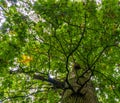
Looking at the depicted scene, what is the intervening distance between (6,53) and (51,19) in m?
1.20

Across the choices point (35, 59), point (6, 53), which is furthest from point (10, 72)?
point (6, 53)

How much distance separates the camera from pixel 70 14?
4426 millimetres

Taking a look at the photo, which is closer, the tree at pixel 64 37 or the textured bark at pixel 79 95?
the tree at pixel 64 37

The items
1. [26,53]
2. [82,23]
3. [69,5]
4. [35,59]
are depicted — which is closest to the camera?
[69,5]

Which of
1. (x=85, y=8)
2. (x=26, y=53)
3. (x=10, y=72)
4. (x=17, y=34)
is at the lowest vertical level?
(x=10, y=72)

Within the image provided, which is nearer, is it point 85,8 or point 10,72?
point 85,8

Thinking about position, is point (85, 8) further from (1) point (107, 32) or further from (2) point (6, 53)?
(2) point (6, 53)

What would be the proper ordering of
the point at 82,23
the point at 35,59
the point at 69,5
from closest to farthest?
the point at 69,5
the point at 82,23
the point at 35,59

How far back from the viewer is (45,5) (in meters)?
4.43

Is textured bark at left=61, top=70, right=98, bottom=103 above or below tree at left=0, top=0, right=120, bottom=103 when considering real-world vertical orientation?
below

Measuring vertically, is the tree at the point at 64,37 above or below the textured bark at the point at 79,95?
above

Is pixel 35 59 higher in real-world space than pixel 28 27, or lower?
lower

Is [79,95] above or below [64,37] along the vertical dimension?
below

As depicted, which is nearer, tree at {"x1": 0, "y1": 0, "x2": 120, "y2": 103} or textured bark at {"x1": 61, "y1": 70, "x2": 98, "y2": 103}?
tree at {"x1": 0, "y1": 0, "x2": 120, "y2": 103}
